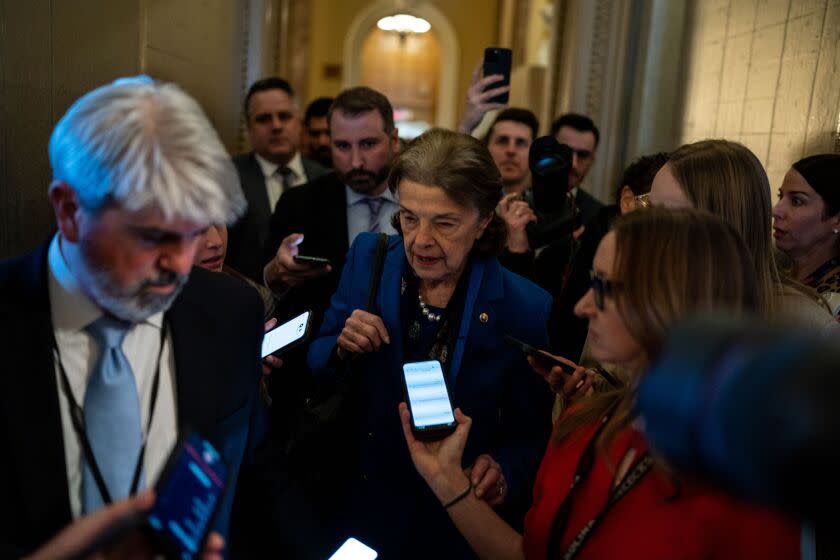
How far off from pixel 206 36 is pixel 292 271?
2.76m

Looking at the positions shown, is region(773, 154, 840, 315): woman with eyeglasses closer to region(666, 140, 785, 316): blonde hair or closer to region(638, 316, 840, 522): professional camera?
region(666, 140, 785, 316): blonde hair

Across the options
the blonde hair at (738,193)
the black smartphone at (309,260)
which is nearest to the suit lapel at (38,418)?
the black smartphone at (309,260)

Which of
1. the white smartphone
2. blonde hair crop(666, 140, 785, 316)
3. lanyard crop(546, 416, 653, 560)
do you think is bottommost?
the white smartphone

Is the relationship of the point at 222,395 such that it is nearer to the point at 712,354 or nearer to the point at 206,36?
the point at 712,354

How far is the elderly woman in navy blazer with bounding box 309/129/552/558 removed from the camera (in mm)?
1968

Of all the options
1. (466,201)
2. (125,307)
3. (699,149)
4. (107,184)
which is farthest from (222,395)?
(699,149)

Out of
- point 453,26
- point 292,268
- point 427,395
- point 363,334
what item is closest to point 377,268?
point 363,334

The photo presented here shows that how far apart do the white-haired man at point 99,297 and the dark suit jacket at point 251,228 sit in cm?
219

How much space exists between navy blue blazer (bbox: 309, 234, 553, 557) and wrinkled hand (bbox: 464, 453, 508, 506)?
0.22 meters

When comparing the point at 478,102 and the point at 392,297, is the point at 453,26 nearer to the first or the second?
the point at 478,102

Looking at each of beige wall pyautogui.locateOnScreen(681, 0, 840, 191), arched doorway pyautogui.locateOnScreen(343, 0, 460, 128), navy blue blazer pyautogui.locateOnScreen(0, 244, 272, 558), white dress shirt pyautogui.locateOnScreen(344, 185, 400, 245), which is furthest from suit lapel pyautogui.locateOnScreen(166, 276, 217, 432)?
arched doorway pyautogui.locateOnScreen(343, 0, 460, 128)

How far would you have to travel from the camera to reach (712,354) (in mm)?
556

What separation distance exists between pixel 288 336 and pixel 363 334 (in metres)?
0.24

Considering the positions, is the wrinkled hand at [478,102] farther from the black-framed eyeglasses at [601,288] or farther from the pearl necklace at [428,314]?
the black-framed eyeglasses at [601,288]
